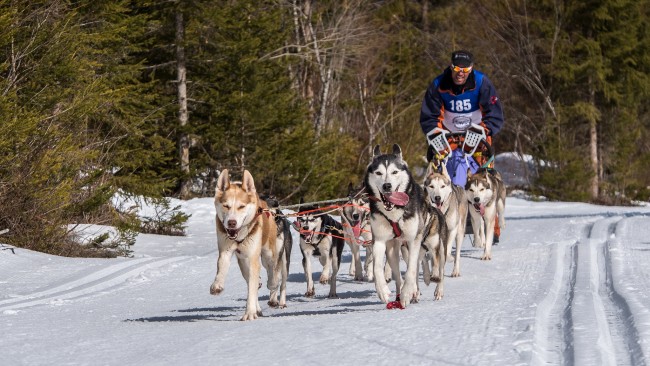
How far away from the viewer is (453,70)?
30.5ft

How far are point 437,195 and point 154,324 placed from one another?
314 centimetres

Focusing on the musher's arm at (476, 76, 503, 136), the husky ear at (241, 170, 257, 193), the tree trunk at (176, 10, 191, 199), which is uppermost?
the tree trunk at (176, 10, 191, 199)

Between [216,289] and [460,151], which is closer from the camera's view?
[216,289]

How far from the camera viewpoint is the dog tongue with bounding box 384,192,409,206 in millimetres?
6344

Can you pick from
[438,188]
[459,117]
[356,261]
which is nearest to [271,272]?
[356,261]

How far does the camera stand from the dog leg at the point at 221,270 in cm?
582

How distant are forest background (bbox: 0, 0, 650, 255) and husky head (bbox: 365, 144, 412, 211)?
425 centimetres

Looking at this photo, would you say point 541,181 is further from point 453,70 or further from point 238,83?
point 453,70

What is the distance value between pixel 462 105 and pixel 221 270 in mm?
4385

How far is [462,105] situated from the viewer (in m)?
9.55

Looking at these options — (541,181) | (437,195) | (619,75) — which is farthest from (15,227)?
(619,75)

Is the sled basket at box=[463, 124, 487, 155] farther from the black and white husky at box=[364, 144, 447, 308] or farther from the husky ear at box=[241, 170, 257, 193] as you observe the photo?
the husky ear at box=[241, 170, 257, 193]

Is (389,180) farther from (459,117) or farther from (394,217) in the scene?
(459,117)

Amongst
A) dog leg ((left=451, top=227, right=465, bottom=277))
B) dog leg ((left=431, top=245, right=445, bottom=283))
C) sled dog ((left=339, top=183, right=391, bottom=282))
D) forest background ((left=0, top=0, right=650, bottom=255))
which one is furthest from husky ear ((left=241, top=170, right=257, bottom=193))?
forest background ((left=0, top=0, right=650, bottom=255))
